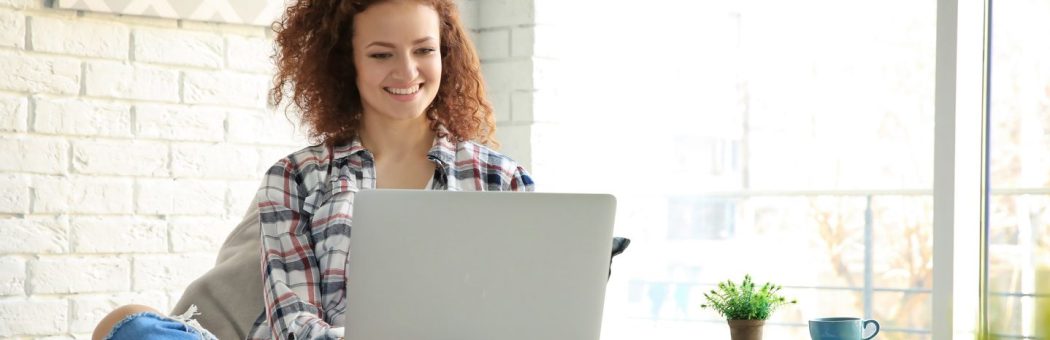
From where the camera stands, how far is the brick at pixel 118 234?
2.62 m

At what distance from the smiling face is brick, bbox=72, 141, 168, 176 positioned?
2.81 feet

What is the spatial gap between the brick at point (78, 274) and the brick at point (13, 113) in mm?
290

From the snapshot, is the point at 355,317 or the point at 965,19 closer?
the point at 355,317

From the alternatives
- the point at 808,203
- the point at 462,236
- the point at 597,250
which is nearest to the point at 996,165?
the point at 597,250

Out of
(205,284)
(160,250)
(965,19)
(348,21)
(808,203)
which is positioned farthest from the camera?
(808,203)

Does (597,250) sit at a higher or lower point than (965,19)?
lower

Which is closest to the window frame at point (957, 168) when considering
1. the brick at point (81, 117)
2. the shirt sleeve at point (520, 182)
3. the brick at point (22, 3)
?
the shirt sleeve at point (520, 182)

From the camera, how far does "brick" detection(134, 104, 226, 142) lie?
273cm

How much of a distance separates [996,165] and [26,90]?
1997 mm

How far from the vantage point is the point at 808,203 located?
631 cm

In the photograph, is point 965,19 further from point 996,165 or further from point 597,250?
point 597,250

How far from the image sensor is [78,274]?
262cm

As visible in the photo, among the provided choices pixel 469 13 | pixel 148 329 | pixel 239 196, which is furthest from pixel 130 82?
pixel 148 329

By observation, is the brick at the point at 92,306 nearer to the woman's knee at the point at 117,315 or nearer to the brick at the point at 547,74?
the woman's knee at the point at 117,315
